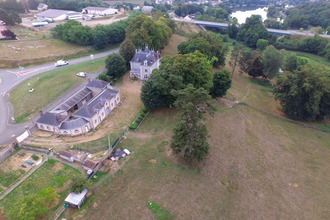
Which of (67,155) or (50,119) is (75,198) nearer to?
(67,155)

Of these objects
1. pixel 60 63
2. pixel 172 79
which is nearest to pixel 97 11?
pixel 60 63

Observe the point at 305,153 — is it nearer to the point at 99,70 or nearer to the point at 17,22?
the point at 99,70

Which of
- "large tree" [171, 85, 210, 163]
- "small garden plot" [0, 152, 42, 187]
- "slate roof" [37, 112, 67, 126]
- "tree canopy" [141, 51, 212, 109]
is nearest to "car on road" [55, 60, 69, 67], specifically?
"slate roof" [37, 112, 67, 126]

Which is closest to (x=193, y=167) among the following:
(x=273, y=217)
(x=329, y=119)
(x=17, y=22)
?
(x=273, y=217)

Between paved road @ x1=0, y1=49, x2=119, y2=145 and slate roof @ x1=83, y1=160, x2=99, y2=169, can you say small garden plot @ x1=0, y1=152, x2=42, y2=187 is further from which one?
slate roof @ x1=83, y1=160, x2=99, y2=169

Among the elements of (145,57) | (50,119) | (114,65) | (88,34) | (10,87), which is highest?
(88,34)

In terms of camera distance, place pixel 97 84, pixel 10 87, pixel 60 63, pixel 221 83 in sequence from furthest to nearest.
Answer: pixel 60 63
pixel 10 87
pixel 97 84
pixel 221 83
